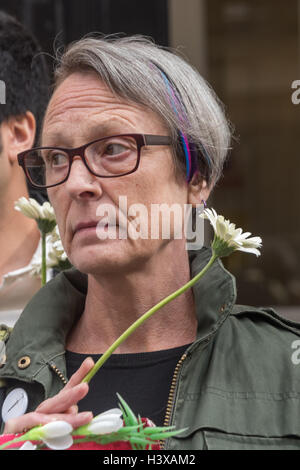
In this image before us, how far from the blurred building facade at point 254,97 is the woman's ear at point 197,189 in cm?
197

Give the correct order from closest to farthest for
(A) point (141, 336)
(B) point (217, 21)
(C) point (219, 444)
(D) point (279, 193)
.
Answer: (C) point (219, 444) → (A) point (141, 336) → (B) point (217, 21) → (D) point (279, 193)

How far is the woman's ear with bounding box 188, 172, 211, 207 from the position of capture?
1755 millimetres

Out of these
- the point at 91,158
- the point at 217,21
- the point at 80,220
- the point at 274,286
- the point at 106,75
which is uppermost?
the point at 217,21

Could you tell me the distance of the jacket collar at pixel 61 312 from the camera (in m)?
1.64

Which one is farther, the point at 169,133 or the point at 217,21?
the point at 217,21

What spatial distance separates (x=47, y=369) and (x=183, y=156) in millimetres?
561

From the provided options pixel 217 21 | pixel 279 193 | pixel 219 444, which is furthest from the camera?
pixel 279 193

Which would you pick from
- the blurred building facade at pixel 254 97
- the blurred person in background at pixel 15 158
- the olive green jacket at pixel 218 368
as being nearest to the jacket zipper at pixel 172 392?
the olive green jacket at pixel 218 368

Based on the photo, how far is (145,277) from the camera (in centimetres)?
169

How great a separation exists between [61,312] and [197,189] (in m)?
0.44

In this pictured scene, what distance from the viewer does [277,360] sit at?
1.60m

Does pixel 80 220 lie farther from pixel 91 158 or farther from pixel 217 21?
pixel 217 21

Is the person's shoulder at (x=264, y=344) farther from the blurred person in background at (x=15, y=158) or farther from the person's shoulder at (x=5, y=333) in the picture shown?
the blurred person in background at (x=15, y=158)

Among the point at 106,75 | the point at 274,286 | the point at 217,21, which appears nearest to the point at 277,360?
the point at 106,75
